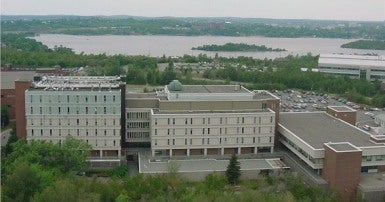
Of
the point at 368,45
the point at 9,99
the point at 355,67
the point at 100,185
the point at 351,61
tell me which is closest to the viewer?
the point at 100,185

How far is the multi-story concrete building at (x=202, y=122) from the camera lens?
511 inches

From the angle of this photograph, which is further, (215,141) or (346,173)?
(215,141)

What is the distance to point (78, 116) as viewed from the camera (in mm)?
12727

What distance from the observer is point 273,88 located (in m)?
24.9

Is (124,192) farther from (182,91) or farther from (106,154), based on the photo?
(182,91)

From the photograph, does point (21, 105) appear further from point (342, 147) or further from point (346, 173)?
point (346, 173)

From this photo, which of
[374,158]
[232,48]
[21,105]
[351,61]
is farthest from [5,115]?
[232,48]

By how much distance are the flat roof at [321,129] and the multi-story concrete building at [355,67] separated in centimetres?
1420

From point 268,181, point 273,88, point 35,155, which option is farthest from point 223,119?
point 273,88

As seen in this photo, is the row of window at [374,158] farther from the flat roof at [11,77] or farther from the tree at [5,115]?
the tree at [5,115]

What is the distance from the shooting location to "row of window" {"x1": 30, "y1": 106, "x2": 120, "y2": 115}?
12648 mm

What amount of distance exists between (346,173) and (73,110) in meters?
6.83

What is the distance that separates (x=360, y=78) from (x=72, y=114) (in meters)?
19.8

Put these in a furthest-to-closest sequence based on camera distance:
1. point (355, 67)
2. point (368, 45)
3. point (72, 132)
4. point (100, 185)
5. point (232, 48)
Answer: point (368, 45), point (232, 48), point (355, 67), point (72, 132), point (100, 185)
